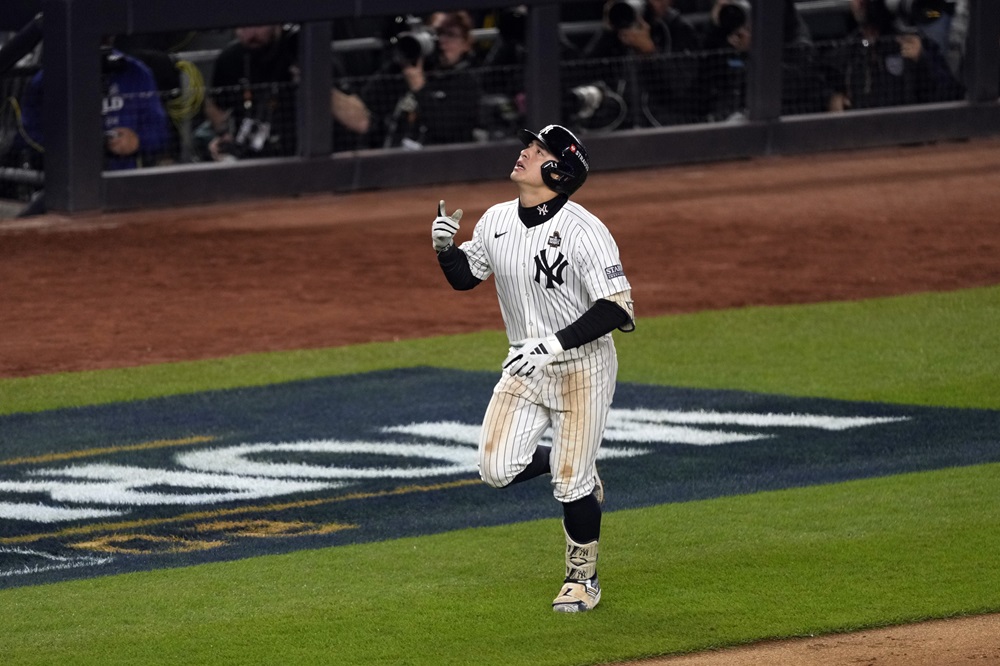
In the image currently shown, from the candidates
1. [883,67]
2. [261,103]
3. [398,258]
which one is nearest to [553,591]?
[398,258]

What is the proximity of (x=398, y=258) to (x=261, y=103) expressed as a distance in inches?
99.5

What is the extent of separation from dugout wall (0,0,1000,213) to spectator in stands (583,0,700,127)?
1.00 ft

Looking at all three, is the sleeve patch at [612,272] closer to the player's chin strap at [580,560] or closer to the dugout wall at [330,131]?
the player's chin strap at [580,560]

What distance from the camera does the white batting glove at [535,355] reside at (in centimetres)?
547

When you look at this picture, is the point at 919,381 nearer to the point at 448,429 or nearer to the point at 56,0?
the point at 448,429

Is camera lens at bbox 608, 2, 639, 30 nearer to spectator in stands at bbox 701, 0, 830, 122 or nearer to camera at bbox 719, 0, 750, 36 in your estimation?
spectator in stands at bbox 701, 0, 830, 122

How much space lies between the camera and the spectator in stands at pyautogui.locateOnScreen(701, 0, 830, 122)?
677 inches

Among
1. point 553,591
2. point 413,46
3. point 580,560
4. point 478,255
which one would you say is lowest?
point 553,591

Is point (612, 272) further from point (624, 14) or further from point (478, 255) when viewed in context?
point (624, 14)

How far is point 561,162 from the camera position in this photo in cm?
568

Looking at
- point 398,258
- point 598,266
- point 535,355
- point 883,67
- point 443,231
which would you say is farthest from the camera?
point 883,67

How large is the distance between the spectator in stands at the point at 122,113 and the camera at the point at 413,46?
213cm

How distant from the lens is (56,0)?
14.3 metres

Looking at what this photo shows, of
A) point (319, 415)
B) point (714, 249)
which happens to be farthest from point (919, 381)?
point (714, 249)
